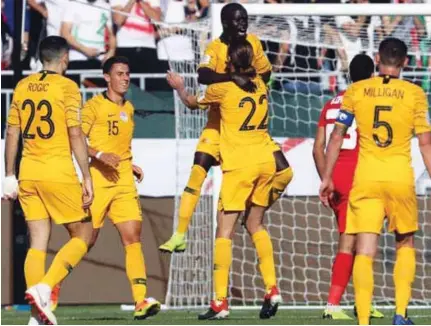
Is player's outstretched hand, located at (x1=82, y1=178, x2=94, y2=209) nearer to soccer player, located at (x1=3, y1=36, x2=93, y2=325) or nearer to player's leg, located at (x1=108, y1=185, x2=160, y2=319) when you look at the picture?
soccer player, located at (x1=3, y1=36, x2=93, y2=325)

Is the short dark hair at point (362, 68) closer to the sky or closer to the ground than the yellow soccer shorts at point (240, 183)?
closer to the sky

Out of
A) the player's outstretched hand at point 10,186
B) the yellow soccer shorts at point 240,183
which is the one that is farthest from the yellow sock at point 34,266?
the yellow soccer shorts at point 240,183

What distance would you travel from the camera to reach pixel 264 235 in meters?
12.2

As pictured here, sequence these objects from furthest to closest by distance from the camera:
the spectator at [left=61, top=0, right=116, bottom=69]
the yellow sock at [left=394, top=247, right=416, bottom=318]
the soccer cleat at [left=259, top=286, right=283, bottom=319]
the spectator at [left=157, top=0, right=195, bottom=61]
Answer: the spectator at [left=61, top=0, right=116, bottom=69] < the spectator at [left=157, top=0, right=195, bottom=61] < the soccer cleat at [left=259, top=286, right=283, bottom=319] < the yellow sock at [left=394, top=247, right=416, bottom=318]

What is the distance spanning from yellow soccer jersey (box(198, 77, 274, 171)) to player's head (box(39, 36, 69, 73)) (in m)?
1.65

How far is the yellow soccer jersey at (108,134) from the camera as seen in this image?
12.3 meters

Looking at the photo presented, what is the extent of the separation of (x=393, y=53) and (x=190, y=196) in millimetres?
3064

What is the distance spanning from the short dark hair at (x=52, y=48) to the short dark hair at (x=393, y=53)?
2335mm

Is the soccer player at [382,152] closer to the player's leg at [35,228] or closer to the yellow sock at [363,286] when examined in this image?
the yellow sock at [363,286]

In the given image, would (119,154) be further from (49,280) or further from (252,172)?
(49,280)

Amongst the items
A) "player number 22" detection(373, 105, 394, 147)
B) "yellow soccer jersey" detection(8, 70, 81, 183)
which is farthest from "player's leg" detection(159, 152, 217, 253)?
"player number 22" detection(373, 105, 394, 147)

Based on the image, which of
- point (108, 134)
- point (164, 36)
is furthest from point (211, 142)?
point (164, 36)

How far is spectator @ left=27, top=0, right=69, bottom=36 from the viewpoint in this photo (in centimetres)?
1720

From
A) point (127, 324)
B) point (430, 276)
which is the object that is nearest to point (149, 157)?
point (430, 276)
